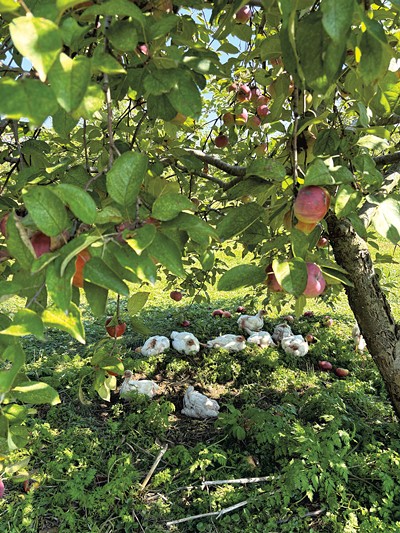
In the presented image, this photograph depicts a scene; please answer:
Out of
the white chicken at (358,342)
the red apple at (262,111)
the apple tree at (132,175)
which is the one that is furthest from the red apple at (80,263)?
the white chicken at (358,342)

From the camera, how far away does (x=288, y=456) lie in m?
2.23

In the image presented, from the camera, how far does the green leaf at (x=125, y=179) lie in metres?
0.54

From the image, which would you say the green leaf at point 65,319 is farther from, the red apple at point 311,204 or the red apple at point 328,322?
the red apple at point 328,322

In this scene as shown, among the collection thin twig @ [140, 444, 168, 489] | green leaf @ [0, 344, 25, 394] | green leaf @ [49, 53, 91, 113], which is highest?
green leaf @ [49, 53, 91, 113]

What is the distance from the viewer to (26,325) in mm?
491

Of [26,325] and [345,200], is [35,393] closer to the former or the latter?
[26,325]

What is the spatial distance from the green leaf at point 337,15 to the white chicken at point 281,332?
329 centimetres

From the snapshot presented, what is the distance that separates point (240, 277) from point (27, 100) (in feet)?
1.31

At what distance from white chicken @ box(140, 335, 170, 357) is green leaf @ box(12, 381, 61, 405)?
2656 mm

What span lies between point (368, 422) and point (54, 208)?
8.06 feet

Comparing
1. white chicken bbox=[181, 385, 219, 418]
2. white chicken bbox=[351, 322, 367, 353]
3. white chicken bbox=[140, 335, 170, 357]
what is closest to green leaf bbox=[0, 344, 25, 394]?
white chicken bbox=[181, 385, 219, 418]

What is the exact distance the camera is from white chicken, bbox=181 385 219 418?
105 inches

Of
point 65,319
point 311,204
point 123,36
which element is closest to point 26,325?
point 65,319

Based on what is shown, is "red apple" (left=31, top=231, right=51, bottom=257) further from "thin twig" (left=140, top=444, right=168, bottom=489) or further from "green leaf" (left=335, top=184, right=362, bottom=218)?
"thin twig" (left=140, top=444, right=168, bottom=489)
